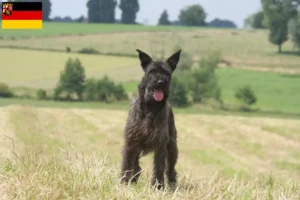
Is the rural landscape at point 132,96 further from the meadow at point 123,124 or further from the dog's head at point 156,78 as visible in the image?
the dog's head at point 156,78

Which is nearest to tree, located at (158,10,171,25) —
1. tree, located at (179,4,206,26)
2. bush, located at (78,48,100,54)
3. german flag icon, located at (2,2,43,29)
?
tree, located at (179,4,206,26)

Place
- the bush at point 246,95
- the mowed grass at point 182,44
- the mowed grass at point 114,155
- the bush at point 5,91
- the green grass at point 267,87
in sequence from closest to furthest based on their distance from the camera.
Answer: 1. the mowed grass at point 114,155
2. the bush at point 5,91
3. the mowed grass at point 182,44
4. the bush at point 246,95
5. the green grass at point 267,87

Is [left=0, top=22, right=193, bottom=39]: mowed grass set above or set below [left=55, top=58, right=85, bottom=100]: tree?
above

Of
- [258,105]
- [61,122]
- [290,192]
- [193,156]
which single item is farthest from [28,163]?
[258,105]

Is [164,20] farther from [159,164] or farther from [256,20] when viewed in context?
[159,164]

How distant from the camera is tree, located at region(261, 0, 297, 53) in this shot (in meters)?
88.7

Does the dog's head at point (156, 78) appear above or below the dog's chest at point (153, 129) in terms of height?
above

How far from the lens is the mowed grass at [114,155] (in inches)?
220

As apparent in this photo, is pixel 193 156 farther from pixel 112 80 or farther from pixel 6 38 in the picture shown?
pixel 6 38

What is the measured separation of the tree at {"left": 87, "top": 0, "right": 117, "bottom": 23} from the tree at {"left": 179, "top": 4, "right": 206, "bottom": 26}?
62.8ft

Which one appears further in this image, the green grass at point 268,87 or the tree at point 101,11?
the tree at point 101,11

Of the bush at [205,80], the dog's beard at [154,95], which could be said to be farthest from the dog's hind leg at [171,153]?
the bush at [205,80]

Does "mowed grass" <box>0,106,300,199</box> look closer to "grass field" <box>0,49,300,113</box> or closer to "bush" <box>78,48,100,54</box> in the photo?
"grass field" <box>0,49,300,113</box>

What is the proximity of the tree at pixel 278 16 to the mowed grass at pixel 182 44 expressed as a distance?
77.7 inches
